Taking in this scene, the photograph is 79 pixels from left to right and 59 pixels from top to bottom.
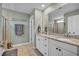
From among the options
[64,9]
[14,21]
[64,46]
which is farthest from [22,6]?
[64,46]

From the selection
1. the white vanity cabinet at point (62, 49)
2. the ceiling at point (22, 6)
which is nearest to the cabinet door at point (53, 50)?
the white vanity cabinet at point (62, 49)

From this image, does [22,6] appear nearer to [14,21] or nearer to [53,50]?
[14,21]

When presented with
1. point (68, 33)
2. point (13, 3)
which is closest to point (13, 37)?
point (13, 3)

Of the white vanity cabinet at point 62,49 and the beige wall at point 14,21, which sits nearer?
the white vanity cabinet at point 62,49

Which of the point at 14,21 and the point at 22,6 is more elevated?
the point at 22,6

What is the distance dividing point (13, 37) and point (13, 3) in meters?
0.64

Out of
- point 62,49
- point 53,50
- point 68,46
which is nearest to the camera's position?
point 68,46

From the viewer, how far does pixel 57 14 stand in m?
2.01

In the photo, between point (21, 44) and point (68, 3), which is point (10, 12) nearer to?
point (21, 44)

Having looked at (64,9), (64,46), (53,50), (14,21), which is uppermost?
(64,9)

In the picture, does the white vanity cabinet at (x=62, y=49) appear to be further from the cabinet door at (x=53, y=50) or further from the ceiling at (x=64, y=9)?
the ceiling at (x=64, y=9)

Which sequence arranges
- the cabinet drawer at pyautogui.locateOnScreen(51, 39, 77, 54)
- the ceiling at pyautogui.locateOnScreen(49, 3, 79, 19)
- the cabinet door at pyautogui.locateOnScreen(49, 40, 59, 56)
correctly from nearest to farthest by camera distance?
the cabinet drawer at pyautogui.locateOnScreen(51, 39, 77, 54) → the ceiling at pyautogui.locateOnScreen(49, 3, 79, 19) → the cabinet door at pyautogui.locateOnScreen(49, 40, 59, 56)

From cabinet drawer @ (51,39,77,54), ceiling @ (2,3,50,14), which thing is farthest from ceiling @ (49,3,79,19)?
cabinet drawer @ (51,39,77,54)

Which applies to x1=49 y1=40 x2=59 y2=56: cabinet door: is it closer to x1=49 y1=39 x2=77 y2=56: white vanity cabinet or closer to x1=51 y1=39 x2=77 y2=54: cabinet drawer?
→ x1=49 y1=39 x2=77 y2=56: white vanity cabinet
